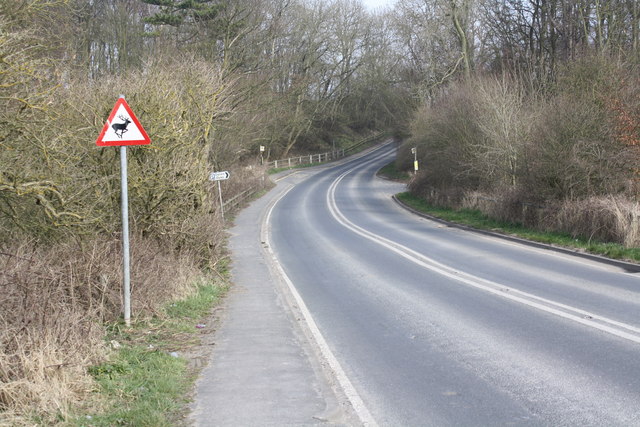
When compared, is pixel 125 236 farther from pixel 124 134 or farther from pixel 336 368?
pixel 336 368

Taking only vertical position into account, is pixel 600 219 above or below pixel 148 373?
above

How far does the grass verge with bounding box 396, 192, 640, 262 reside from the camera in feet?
48.4

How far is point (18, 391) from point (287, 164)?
67182 mm

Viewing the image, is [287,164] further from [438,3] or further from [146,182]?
[146,182]

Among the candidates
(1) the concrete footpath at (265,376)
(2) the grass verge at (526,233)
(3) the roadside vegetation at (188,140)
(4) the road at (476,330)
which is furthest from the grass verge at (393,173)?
(1) the concrete footpath at (265,376)

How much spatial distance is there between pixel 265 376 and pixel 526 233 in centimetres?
1584

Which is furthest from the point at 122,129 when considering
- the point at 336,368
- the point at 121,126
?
the point at 336,368

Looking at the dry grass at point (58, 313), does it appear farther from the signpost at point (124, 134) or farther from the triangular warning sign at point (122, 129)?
the triangular warning sign at point (122, 129)

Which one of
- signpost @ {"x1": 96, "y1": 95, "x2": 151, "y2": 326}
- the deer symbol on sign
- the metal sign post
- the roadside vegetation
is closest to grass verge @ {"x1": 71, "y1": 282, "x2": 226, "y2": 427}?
the roadside vegetation

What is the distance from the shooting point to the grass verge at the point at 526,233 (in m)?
14.8

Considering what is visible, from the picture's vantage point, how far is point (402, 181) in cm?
5725

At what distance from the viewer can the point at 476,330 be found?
336 inches

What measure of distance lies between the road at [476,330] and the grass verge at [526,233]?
0.66 meters

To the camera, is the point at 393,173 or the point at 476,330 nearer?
the point at 476,330
